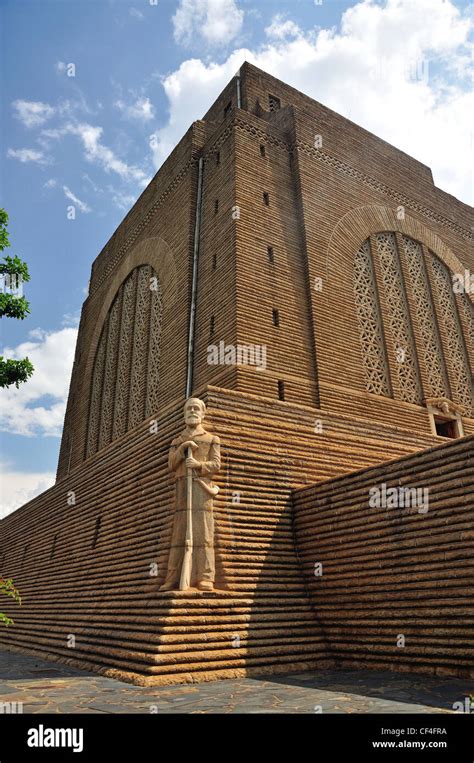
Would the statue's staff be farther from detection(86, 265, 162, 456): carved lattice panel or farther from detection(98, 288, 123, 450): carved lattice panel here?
detection(98, 288, 123, 450): carved lattice panel

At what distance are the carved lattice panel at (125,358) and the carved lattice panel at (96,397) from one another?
148 cm

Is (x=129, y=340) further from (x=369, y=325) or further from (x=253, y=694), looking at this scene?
(x=253, y=694)

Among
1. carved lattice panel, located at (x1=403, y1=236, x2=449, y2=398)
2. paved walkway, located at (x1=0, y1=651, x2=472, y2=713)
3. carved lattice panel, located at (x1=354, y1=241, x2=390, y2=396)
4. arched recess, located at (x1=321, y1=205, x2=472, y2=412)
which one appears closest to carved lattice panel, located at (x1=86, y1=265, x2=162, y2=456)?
arched recess, located at (x1=321, y1=205, x2=472, y2=412)

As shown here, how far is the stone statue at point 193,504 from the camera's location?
568cm

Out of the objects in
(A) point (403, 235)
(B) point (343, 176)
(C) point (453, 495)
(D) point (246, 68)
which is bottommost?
(C) point (453, 495)

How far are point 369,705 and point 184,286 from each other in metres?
9.49

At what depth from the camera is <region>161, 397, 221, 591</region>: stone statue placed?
18.6 feet

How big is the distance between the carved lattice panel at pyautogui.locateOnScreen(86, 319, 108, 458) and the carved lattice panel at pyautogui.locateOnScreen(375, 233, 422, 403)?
29.3ft

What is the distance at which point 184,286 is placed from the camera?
11.8 meters

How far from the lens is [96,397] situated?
16781mm

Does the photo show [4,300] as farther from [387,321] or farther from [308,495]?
[387,321]

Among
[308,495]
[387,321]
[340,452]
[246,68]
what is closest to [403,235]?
[387,321]
